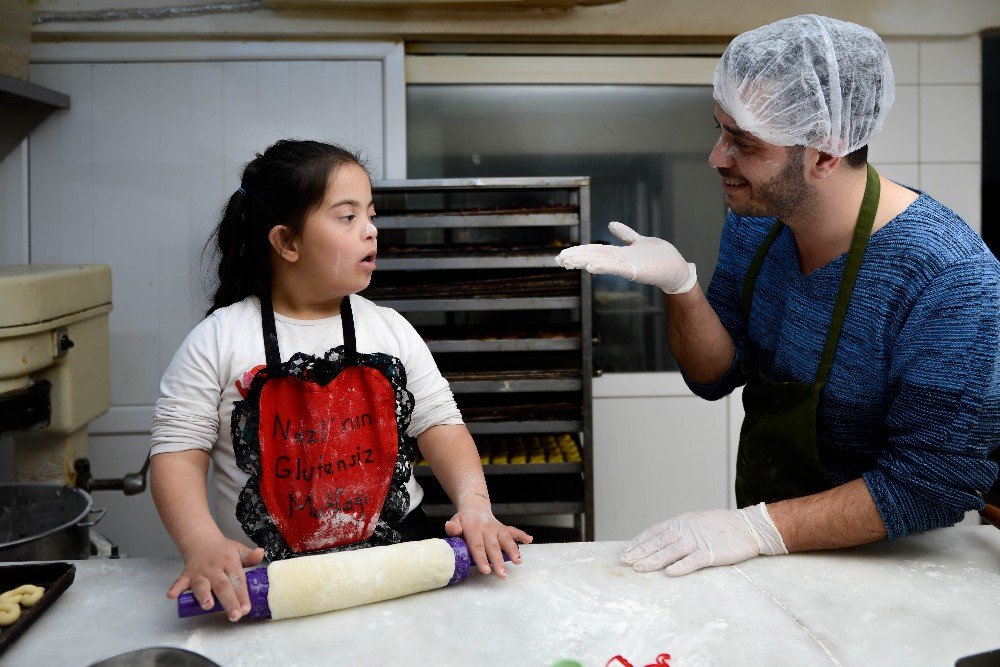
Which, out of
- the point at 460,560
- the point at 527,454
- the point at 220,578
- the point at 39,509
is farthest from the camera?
the point at 527,454

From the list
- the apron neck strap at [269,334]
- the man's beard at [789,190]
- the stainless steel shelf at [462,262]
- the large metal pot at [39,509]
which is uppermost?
the man's beard at [789,190]

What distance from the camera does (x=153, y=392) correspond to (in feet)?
9.68

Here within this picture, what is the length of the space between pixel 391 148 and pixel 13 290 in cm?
146

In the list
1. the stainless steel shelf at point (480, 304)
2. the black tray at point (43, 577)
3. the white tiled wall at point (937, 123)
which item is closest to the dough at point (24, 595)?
the black tray at point (43, 577)

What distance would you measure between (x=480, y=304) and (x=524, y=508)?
0.67 meters

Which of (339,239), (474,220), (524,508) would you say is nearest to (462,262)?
(474,220)

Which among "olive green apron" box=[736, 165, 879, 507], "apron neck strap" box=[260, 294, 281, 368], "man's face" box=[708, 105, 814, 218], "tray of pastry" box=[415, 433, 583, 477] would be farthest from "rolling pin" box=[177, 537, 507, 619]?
"tray of pastry" box=[415, 433, 583, 477]

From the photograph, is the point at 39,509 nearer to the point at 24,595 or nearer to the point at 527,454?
the point at 24,595

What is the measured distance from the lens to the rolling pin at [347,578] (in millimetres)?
1094

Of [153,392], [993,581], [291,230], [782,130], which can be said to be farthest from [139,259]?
[993,581]

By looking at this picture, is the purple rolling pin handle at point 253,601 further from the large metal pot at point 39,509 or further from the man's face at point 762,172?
the man's face at point 762,172

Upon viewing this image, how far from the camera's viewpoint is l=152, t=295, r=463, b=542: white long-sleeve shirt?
136cm

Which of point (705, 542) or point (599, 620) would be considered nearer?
point (599, 620)

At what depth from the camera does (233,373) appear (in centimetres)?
142
